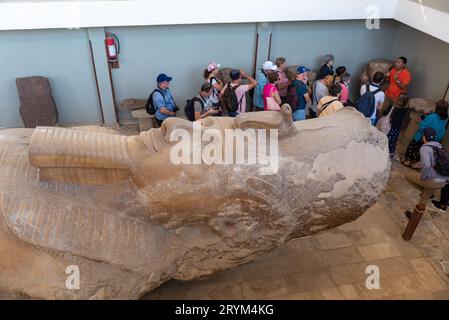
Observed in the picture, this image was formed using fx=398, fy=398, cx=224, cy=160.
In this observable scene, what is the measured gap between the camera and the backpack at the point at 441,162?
13.8 ft

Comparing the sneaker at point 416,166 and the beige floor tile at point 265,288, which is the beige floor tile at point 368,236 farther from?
the sneaker at point 416,166

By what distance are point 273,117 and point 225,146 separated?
44 cm

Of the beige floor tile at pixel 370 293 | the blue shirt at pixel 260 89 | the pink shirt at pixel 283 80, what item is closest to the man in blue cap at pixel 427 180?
the beige floor tile at pixel 370 293

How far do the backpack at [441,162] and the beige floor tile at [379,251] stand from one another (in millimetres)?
940

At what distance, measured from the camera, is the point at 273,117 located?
296 cm

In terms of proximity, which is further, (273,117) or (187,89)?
(187,89)

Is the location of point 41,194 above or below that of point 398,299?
above

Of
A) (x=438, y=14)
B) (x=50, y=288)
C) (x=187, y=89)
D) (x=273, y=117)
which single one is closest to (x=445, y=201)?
(x=438, y=14)

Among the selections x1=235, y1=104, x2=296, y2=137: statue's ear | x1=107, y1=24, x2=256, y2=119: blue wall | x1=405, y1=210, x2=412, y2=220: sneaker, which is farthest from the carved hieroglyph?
x1=107, y1=24, x2=256, y2=119: blue wall

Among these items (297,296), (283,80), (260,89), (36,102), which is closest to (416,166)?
(283,80)

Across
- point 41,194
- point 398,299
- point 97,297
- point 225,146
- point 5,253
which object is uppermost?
point 225,146

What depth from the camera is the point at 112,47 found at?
221 inches

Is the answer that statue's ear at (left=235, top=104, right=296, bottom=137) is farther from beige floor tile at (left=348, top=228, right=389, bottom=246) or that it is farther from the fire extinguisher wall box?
the fire extinguisher wall box

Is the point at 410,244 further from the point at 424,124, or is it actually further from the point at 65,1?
the point at 65,1
